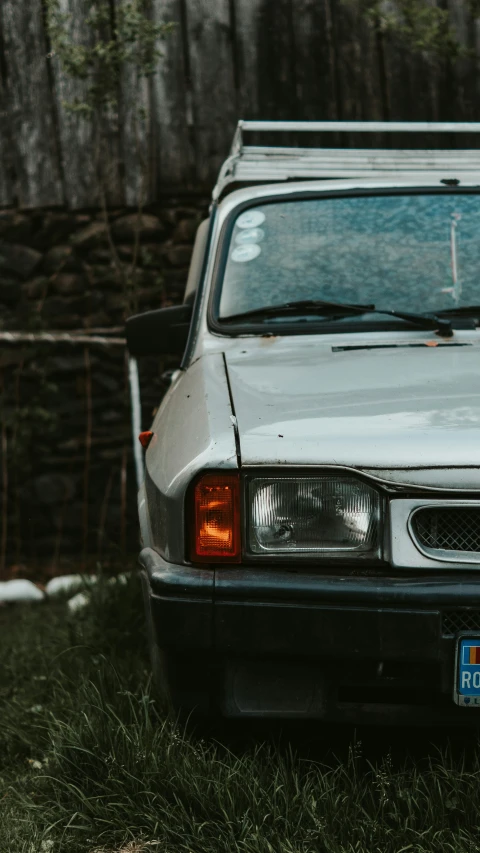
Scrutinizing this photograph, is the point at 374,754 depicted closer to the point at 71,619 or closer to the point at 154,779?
the point at 154,779

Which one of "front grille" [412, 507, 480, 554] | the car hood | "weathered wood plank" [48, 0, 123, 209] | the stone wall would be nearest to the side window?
the car hood

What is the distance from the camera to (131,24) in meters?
6.52

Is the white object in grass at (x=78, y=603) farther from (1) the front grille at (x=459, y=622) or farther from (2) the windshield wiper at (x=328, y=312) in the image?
(1) the front grille at (x=459, y=622)

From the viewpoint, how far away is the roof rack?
14.1 feet

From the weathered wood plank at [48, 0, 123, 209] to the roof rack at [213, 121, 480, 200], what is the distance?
2.74 meters

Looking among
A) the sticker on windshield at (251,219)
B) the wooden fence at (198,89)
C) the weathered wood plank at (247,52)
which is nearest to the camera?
the sticker on windshield at (251,219)

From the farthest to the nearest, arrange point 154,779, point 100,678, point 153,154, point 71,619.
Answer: point 153,154, point 71,619, point 100,678, point 154,779

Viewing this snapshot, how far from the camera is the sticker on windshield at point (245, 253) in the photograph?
3.74 m

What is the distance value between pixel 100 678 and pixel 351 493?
1.34m

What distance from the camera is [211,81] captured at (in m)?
7.21

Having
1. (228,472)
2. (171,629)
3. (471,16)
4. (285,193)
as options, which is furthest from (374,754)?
(471,16)

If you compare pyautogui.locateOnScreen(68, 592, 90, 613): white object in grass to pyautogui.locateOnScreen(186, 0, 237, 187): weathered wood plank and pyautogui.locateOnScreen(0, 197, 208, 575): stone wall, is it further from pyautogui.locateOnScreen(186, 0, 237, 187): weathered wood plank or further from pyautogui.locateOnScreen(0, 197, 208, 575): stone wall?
pyautogui.locateOnScreen(186, 0, 237, 187): weathered wood plank

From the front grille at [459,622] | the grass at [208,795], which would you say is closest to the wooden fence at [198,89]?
the grass at [208,795]

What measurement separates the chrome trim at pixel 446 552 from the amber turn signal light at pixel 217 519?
0.42 metres
